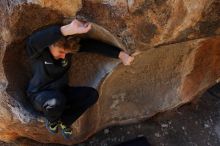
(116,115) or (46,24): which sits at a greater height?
(46,24)

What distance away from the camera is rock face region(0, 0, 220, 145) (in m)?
2.51

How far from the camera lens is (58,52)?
8.28 feet

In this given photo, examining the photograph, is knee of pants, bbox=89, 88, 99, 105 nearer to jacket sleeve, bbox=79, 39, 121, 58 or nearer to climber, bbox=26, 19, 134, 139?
climber, bbox=26, 19, 134, 139

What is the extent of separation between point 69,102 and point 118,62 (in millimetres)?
391

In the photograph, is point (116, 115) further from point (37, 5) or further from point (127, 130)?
point (37, 5)

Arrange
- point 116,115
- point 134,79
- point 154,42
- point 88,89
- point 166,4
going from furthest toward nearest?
point 116,115 → point 134,79 → point 88,89 → point 154,42 → point 166,4

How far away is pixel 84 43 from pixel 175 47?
620mm

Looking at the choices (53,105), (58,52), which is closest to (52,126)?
(53,105)

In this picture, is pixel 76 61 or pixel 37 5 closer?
pixel 37 5

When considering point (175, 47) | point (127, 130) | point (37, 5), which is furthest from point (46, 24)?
point (127, 130)

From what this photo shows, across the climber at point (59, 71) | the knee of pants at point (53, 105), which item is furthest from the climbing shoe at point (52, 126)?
the knee of pants at point (53, 105)

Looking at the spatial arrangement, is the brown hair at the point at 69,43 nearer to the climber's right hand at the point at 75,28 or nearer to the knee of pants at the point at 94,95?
the climber's right hand at the point at 75,28

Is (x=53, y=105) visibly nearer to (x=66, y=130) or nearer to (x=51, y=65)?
(x=51, y=65)

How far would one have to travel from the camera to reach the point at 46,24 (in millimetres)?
2711
